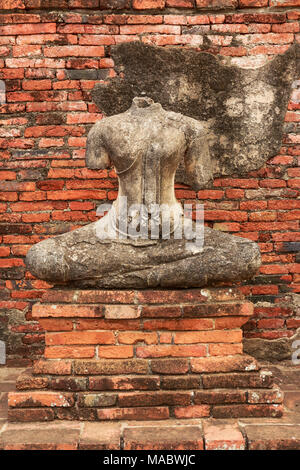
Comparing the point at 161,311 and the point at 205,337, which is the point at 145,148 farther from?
the point at 205,337

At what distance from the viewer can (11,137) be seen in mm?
3953

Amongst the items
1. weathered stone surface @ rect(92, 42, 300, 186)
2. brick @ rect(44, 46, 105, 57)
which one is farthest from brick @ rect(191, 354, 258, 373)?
brick @ rect(44, 46, 105, 57)

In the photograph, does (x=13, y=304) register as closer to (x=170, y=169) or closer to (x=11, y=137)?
(x=11, y=137)

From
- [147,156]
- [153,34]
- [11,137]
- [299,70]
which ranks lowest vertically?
[147,156]

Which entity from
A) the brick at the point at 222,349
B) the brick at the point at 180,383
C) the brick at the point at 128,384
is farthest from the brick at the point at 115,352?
the brick at the point at 222,349

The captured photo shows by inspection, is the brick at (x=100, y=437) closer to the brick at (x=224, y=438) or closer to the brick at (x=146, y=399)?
the brick at (x=146, y=399)

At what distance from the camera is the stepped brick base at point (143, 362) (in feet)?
8.77

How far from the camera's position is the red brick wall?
3912 millimetres

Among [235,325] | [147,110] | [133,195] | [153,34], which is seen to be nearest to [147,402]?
[235,325]

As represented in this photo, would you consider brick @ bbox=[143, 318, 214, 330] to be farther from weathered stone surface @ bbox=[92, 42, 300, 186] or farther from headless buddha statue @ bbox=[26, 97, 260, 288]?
weathered stone surface @ bbox=[92, 42, 300, 186]

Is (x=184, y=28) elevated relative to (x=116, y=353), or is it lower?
elevated

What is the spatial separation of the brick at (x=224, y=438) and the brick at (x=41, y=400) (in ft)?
2.55
